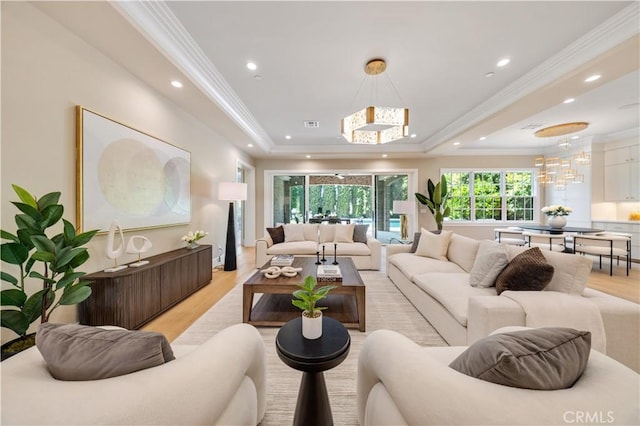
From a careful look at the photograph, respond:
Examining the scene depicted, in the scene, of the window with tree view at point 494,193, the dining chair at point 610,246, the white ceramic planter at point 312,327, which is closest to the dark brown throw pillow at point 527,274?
the white ceramic planter at point 312,327

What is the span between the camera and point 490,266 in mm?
2178

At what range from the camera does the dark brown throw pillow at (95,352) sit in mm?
761

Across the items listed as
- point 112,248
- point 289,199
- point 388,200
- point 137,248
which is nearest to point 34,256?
point 112,248

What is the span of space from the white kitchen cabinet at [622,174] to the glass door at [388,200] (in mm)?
4427

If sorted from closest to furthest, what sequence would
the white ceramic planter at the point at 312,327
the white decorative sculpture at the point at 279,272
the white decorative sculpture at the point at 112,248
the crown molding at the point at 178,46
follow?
the white ceramic planter at the point at 312,327 → the crown molding at the point at 178,46 → the white decorative sculpture at the point at 112,248 → the white decorative sculpture at the point at 279,272

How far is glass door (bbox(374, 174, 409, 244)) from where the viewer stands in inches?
283

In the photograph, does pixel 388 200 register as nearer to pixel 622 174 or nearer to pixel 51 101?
pixel 622 174

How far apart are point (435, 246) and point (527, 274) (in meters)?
1.56

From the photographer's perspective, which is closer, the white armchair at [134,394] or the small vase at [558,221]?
the white armchair at [134,394]

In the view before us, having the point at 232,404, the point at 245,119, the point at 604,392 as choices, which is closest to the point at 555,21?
the point at 604,392

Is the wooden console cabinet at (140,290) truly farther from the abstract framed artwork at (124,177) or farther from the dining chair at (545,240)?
the dining chair at (545,240)

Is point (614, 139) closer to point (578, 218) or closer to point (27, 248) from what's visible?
point (578, 218)

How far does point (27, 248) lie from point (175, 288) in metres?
1.59

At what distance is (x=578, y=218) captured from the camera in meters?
6.04
